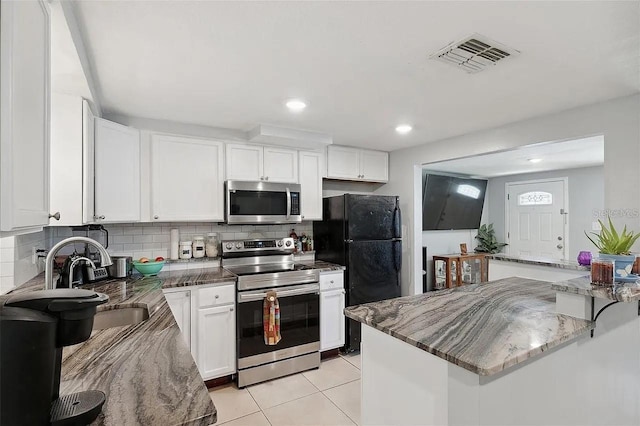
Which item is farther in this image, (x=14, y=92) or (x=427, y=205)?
(x=427, y=205)

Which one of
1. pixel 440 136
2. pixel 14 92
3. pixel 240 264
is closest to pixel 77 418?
pixel 14 92

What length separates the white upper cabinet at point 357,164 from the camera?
386cm

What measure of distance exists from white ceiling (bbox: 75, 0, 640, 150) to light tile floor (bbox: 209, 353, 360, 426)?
7.69 ft

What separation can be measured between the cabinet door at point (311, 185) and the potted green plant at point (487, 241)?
4.18 m

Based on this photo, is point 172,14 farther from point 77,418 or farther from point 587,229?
point 587,229

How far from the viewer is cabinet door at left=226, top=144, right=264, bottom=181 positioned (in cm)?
322

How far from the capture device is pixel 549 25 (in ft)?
4.96

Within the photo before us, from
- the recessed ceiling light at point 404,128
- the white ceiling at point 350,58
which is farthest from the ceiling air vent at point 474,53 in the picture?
the recessed ceiling light at point 404,128

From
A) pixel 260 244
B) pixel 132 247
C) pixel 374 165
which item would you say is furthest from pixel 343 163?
pixel 132 247

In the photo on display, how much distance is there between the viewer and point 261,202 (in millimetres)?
3303

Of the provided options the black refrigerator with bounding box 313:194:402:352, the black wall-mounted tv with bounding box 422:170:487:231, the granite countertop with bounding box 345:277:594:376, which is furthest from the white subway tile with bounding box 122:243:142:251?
the black wall-mounted tv with bounding box 422:170:487:231

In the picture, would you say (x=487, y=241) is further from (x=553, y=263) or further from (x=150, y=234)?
(x=150, y=234)

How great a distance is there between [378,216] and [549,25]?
7.86ft

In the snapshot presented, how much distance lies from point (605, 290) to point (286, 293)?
229 cm
